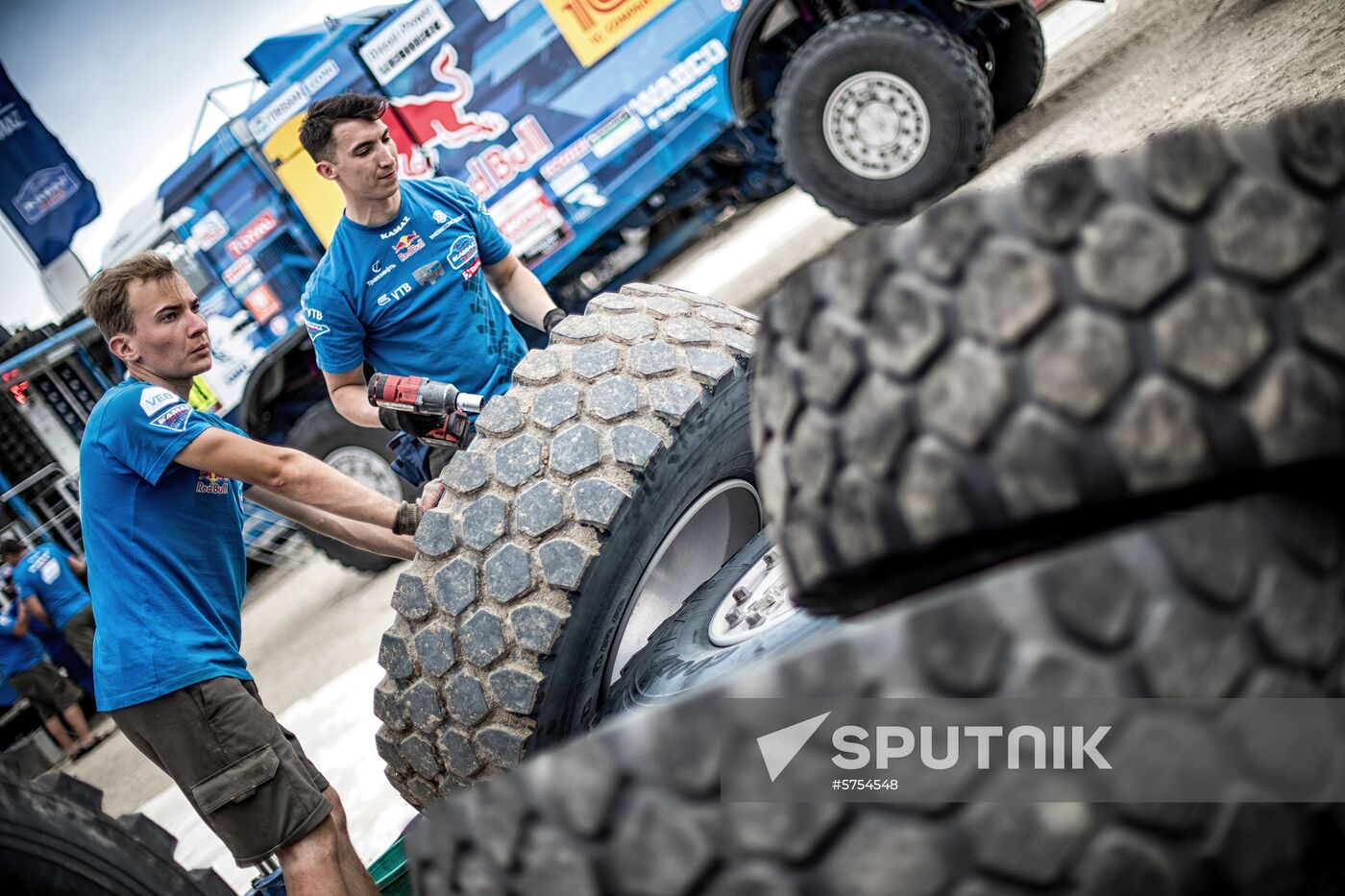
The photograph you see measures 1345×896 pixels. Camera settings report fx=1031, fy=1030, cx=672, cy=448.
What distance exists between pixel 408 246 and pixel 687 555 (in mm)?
1456

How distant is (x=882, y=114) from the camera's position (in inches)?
214

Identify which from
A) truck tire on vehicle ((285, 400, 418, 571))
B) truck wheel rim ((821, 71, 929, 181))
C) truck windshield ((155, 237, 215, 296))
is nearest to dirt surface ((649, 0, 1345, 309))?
truck wheel rim ((821, 71, 929, 181))

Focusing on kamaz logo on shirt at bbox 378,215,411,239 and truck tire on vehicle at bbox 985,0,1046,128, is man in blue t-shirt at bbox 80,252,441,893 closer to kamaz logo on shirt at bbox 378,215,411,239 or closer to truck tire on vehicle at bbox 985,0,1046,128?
kamaz logo on shirt at bbox 378,215,411,239

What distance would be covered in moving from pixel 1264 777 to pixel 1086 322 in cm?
43

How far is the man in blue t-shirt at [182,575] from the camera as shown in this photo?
239 centimetres

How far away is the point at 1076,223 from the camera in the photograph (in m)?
0.95

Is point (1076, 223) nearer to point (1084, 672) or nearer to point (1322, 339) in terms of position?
point (1322, 339)

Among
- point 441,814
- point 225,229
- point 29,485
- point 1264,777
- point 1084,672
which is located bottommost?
point 1264,777

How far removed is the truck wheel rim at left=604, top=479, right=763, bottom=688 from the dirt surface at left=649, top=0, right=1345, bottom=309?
110 cm

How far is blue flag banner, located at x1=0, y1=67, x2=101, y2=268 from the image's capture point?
947 cm

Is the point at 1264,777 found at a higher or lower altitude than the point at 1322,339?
lower

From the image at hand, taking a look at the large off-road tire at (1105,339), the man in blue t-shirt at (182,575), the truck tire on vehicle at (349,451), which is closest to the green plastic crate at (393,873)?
the man in blue t-shirt at (182,575)

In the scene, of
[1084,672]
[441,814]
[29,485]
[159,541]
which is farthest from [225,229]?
[1084,672]

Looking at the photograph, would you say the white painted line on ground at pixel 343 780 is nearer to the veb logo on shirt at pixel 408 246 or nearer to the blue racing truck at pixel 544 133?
the veb logo on shirt at pixel 408 246
